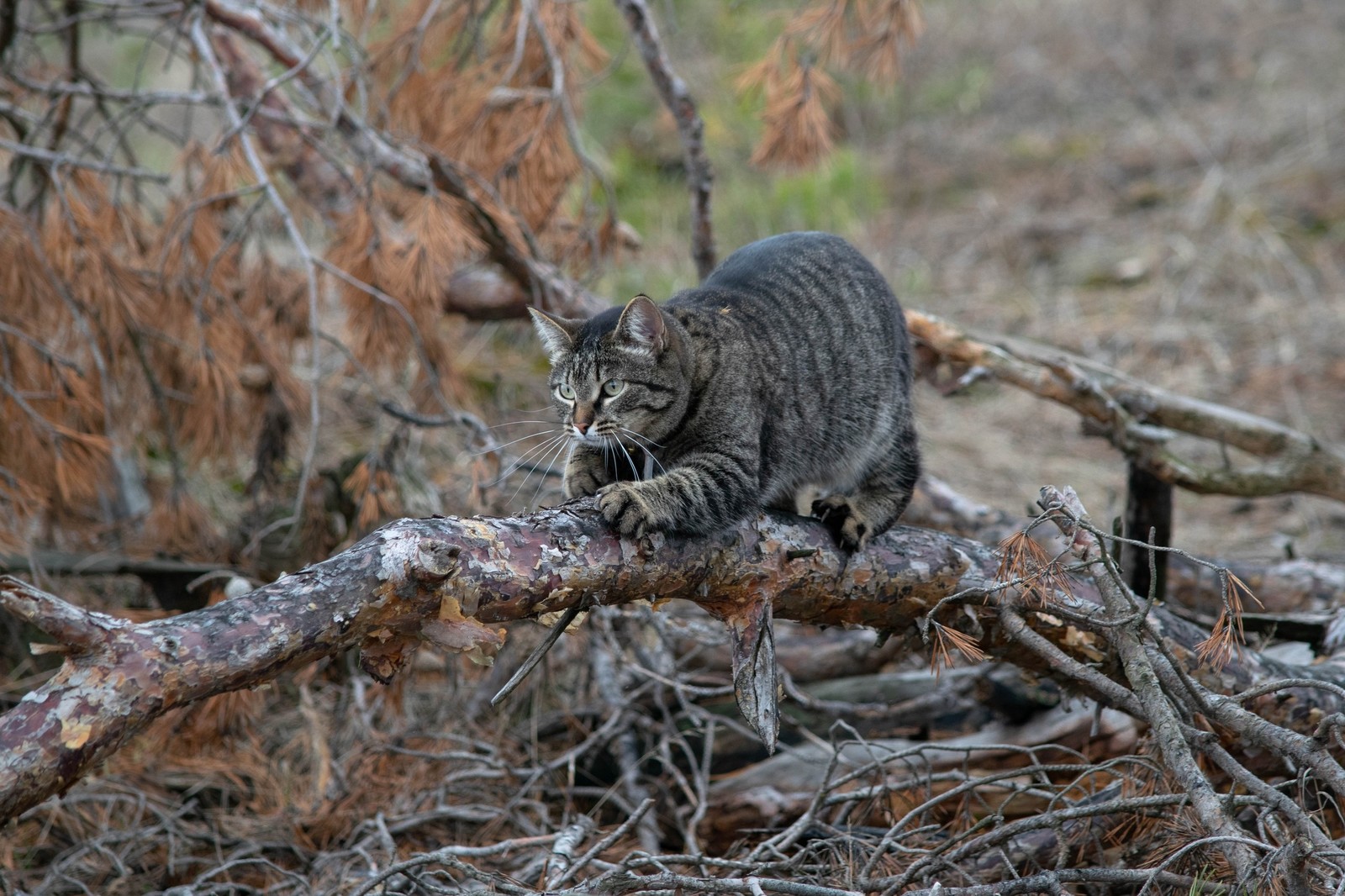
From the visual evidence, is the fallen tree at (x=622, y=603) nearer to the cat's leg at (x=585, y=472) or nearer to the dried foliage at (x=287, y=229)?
the cat's leg at (x=585, y=472)

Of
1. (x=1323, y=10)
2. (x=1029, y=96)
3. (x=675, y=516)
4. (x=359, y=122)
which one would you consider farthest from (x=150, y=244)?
(x=1323, y=10)

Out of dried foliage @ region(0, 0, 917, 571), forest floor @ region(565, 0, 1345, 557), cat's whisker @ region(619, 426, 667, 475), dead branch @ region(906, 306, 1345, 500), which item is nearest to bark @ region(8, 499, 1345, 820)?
cat's whisker @ region(619, 426, 667, 475)

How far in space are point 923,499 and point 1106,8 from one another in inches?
277

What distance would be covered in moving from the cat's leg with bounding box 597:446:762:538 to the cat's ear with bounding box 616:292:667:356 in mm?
248

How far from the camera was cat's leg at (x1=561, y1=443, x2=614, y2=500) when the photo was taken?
222cm

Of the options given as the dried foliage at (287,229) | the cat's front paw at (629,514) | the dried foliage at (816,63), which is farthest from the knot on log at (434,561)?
the dried foliage at (816,63)

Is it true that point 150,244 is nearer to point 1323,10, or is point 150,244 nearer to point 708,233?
point 708,233

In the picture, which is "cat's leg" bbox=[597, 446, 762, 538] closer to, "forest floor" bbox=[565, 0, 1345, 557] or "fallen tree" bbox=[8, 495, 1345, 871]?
"fallen tree" bbox=[8, 495, 1345, 871]

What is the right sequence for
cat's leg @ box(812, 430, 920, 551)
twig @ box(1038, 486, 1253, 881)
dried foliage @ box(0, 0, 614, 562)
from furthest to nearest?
1. dried foliage @ box(0, 0, 614, 562)
2. cat's leg @ box(812, 430, 920, 551)
3. twig @ box(1038, 486, 1253, 881)

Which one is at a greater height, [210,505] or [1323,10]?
[1323,10]

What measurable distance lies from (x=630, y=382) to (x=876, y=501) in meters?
0.62

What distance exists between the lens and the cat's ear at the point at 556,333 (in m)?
2.34

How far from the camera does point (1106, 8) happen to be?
8.70 metres

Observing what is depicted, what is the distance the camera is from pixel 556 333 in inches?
93.0
